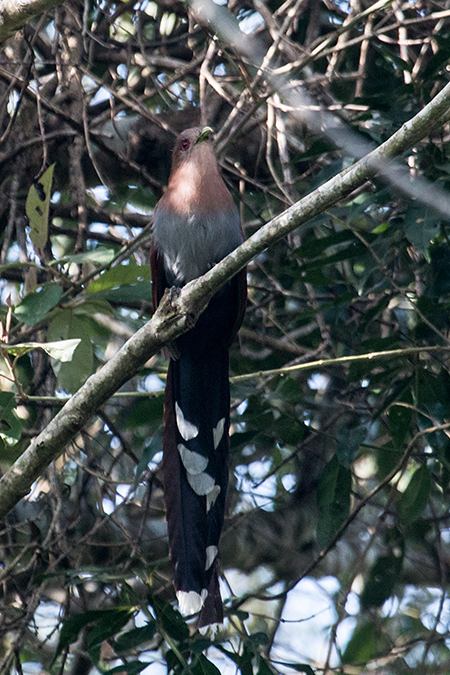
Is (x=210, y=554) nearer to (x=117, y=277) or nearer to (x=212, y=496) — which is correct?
(x=212, y=496)

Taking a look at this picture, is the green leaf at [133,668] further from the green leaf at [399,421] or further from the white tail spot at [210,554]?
the green leaf at [399,421]

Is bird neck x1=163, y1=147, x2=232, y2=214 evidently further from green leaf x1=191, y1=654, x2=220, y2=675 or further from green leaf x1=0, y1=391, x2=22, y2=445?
green leaf x1=191, y1=654, x2=220, y2=675

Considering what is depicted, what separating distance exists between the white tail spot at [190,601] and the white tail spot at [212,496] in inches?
12.9

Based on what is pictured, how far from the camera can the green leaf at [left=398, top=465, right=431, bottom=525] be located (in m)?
2.93

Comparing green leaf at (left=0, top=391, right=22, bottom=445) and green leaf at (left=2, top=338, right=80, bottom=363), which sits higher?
green leaf at (left=2, top=338, right=80, bottom=363)

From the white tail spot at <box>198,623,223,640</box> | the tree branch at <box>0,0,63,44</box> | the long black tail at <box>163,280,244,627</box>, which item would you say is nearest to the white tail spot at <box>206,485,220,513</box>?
the long black tail at <box>163,280,244,627</box>

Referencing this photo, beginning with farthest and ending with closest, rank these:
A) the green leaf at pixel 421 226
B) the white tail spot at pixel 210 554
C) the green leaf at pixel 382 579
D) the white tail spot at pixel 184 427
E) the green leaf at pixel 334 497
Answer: the green leaf at pixel 382 579 → the white tail spot at pixel 184 427 → the green leaf at pixel 334 497 → the white tail spot at pixel 210 554 → the green leaf at pixel 421 226

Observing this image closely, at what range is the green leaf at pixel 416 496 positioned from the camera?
2.93 meters

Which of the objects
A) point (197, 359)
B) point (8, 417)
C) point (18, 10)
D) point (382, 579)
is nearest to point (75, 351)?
point (8, 417)

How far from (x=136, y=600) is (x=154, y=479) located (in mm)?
712

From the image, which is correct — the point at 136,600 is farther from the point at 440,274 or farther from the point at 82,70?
the point at 82,70

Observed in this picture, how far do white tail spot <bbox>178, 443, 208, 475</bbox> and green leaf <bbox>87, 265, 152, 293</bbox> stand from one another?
74 centimetres

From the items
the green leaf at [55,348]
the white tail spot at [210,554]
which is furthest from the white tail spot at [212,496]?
the green leaf at [55,348]

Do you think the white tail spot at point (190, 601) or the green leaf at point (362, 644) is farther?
the green leaf at point (362, 644)
